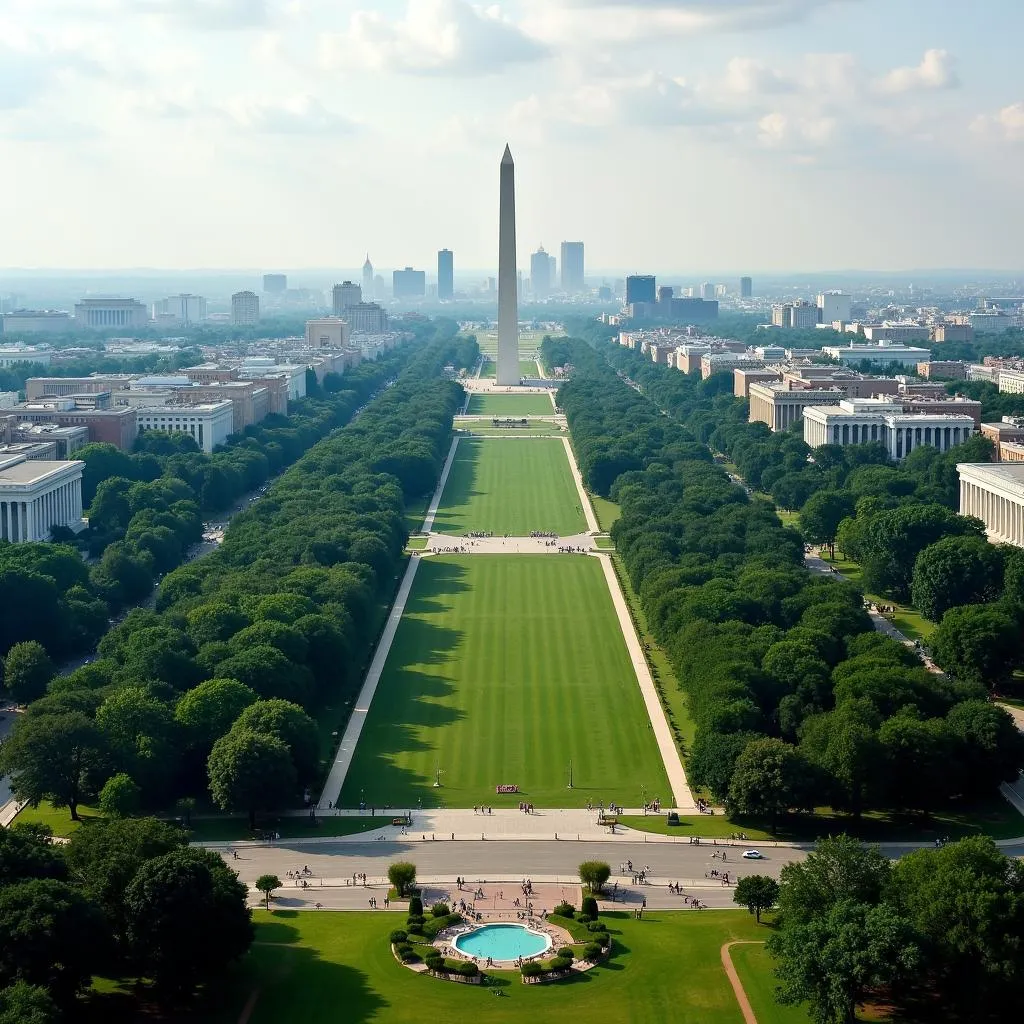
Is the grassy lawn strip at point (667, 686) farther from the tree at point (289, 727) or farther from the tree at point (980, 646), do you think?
the tree at point (289, 727)

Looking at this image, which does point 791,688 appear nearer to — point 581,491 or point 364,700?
point 364,700

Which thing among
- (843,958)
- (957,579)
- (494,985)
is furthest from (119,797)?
(957,579)

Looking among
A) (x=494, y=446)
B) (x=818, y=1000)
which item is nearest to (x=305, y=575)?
(x=818, y=1000)

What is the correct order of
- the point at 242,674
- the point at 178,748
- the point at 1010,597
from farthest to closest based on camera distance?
1. the point at 1010,597
2. the point at 242,674
3. the point at 178,748

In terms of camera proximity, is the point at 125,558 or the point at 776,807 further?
the point at 125,558

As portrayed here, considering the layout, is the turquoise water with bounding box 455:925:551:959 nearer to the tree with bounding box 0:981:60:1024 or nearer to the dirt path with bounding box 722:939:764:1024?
the dirt path with bounding box 722:939:764:1024

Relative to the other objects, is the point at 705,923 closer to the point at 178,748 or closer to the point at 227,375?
the point at 178,748
